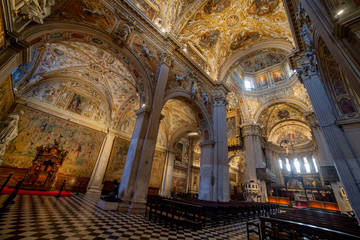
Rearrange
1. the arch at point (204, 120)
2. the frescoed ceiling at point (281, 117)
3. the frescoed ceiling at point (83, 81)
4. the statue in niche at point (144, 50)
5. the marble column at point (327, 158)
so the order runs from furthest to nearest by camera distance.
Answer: the frescoed ceiling at point (281, 117), the arch at point (204, 120), the marble column at point (327, 158), the frescoed ceiling at point (83, 81), the statue in niche at point (144, 50)

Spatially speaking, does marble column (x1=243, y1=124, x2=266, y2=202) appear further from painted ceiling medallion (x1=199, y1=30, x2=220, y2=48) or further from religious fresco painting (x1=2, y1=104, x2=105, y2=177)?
religious fresco painting (x1=2, y1=104, x2=105, y2=177)

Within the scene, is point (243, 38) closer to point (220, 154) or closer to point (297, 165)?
point (220, 154)

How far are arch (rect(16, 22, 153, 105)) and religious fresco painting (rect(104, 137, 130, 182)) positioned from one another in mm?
7861

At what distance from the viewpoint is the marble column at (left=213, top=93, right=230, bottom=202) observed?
8773mm

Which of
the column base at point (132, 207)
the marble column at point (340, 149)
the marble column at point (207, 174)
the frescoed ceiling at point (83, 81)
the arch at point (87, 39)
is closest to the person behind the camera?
the marble column at point (340, 149)

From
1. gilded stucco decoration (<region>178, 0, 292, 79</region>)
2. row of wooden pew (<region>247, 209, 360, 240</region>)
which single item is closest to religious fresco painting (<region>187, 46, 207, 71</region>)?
gilded stucco decoration (<region>178, 0, 292, 79</region>)

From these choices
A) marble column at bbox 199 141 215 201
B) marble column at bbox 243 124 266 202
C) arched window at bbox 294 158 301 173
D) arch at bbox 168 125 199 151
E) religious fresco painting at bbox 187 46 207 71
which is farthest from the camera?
arched window at bbox 294 158 301 173

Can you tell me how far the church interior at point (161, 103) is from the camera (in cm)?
378

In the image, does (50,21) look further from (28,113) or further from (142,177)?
(28,113)

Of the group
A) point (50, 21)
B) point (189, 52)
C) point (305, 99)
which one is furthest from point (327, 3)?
point (305, 99)

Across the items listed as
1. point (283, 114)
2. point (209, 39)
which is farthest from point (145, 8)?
point (283, 114)

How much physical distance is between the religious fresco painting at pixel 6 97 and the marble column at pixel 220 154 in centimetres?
1192

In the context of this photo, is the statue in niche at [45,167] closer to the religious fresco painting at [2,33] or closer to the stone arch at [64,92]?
the stone arch at [64,92]

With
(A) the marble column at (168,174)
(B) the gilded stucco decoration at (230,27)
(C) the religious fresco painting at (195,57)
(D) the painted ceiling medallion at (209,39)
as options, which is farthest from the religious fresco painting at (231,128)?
(D) the painted ceiling medallion at (209,39)
